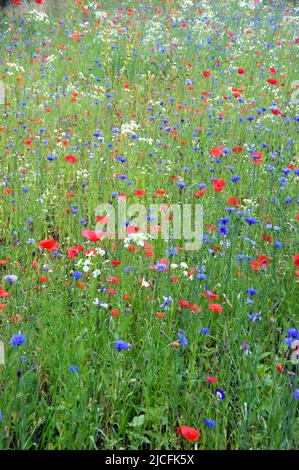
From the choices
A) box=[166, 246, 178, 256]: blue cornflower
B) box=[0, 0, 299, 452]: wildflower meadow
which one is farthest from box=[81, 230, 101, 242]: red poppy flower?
box=[166, 246, 178, 256]: blue cornflower

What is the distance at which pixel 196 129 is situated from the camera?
16.0 ft

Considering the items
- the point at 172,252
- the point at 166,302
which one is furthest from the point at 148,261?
the point at 166,302

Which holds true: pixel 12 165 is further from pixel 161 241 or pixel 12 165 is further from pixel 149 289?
pixel 149 289

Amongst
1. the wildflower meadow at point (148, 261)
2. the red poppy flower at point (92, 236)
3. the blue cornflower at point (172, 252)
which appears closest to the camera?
the wildflower meadow at point (148, 261)

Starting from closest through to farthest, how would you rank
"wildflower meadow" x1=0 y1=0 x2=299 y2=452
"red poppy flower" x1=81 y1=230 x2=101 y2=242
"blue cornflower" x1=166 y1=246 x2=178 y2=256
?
"wildflower meadow" x1=0 y1=0 x2=299 y2=452 < "red poppy flower" x1=81 y1=230 x2=101 y2=242 < "blue cornflower" x1=166 y1=246 x2=178 y2=256

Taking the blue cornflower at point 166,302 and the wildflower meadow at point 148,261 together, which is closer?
the wildflower meadow at point 148,261

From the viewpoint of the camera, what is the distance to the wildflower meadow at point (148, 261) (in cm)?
199

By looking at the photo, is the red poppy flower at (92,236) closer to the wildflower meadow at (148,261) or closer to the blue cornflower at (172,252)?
the wildflower meadow at (148,261)

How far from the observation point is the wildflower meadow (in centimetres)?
199

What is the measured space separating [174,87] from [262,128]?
6.08ft

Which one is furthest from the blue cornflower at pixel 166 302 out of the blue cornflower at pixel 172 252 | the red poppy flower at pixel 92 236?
the red poppy flower at pixel 92 236

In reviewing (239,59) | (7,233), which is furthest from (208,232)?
(239,59)

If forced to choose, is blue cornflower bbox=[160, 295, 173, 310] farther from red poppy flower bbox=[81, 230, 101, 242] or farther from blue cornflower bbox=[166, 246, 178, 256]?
red poppy flower bbox=[81, 230, 101, 242]
